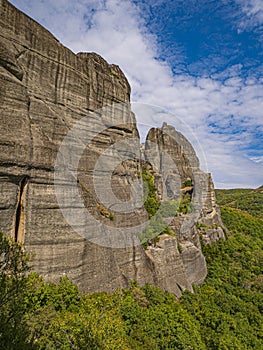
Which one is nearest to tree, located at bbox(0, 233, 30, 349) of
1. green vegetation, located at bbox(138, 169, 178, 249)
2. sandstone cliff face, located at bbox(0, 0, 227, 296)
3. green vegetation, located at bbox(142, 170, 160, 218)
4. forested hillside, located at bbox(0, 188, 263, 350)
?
forested hillside, located at bbox(0, 188, 263, 350)


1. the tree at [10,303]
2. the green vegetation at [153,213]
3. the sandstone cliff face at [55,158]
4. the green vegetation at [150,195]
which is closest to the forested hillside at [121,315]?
the tree at [10,303]

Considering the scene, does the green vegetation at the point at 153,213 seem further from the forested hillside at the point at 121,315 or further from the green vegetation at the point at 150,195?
the forested hillside at the point at 121,315

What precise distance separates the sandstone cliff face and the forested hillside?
1403mm

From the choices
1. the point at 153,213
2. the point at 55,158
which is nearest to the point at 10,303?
the point at 55,158

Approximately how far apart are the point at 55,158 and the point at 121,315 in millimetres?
10727

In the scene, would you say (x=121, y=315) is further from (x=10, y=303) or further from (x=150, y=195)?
(x=150, y=195)

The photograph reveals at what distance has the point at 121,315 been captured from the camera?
14656mm

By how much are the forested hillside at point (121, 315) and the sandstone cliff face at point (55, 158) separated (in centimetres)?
140

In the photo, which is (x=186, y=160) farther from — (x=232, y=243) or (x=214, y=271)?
(x=214, y=271)

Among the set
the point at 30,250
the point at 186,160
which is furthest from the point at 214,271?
the point at 30,250

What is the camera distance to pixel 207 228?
42969 millimetres

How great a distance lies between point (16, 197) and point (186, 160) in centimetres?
4384

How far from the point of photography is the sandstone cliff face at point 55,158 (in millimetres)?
12867

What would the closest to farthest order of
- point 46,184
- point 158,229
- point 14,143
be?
1. point 14,143
2. point 46,184
3. point 158,229
